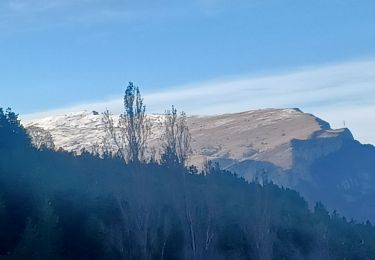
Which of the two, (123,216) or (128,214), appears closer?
(128,214)

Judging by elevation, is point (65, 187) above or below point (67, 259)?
above

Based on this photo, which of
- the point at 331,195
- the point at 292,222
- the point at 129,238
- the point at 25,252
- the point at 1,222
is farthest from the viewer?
the point at 331,195

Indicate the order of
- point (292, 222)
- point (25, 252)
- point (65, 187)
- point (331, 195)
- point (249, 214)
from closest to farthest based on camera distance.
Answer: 1. point (25, 252)
2. point (65, 187)
3. point (249, 214)
4. point (292, 222)
5. point (331, 195)

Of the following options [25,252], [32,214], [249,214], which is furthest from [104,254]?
Answer: [249,214]

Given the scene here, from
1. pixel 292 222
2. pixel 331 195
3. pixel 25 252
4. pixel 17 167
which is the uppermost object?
pixel 17 167

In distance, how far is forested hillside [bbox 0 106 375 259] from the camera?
37.7 m

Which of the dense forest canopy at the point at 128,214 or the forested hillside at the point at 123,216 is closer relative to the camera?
the forested hillside at the point at 123,216

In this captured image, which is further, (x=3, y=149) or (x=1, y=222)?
(x=3, y=149)

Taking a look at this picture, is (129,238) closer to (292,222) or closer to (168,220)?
(168,220)

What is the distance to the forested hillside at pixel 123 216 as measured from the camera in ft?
124

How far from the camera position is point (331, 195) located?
19988 cm

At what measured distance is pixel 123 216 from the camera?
140 ft

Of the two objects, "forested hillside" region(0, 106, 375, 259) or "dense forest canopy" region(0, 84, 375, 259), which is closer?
"forested hillside" region(0, 106, 375, 259)

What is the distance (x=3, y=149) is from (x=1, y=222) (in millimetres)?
12570
